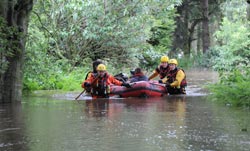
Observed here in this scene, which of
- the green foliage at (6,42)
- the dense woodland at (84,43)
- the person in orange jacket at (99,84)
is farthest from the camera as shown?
the person in orange jacket at (99,84)

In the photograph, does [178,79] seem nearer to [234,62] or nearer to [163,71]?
[163,71]

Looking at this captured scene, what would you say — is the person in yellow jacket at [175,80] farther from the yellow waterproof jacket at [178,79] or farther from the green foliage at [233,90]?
the green foliage at [233,90]

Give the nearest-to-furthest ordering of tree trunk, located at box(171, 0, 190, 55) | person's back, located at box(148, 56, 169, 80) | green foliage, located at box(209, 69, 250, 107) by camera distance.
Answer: green foliage, located at box(209, 69, 250, 107) < person's back, located at box(148, 56, 169, 80) < tree trunk, located at box(171, 0, 190, 55)

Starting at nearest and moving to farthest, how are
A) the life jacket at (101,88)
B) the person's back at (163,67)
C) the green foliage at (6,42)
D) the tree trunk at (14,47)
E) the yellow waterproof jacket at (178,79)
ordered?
the green foliage at (6,42) → the tree trunk at (14,47) → the life jacket at (101,88) → the yellow waterproof jacket at (178,79) → the person's back at (163,67)

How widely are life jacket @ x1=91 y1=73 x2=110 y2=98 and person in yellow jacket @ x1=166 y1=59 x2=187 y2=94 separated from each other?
2.66 meters

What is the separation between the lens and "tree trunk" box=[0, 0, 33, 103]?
14016mm

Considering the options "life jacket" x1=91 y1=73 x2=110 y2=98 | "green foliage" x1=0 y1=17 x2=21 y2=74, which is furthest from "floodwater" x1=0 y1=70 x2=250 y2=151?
"life jacket" x1=91 y1=73 x2=110 y2=98

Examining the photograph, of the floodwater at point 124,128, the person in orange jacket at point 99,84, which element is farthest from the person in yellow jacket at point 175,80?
the floodwater at point 124,128

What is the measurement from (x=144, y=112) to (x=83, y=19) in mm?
12966

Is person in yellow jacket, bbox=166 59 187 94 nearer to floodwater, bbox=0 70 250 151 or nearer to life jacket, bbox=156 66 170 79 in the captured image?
life jacket, bbox=156 66 170 79

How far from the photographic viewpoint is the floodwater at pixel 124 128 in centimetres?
805

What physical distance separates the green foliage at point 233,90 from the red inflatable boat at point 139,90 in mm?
3301

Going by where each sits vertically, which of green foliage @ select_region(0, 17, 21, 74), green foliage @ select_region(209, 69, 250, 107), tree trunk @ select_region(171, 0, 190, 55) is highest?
tree trunk @ select_region(171, 0, 190, 55)

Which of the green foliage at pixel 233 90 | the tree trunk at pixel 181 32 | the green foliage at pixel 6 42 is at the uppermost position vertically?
the tree trunk at pixel 181 32
